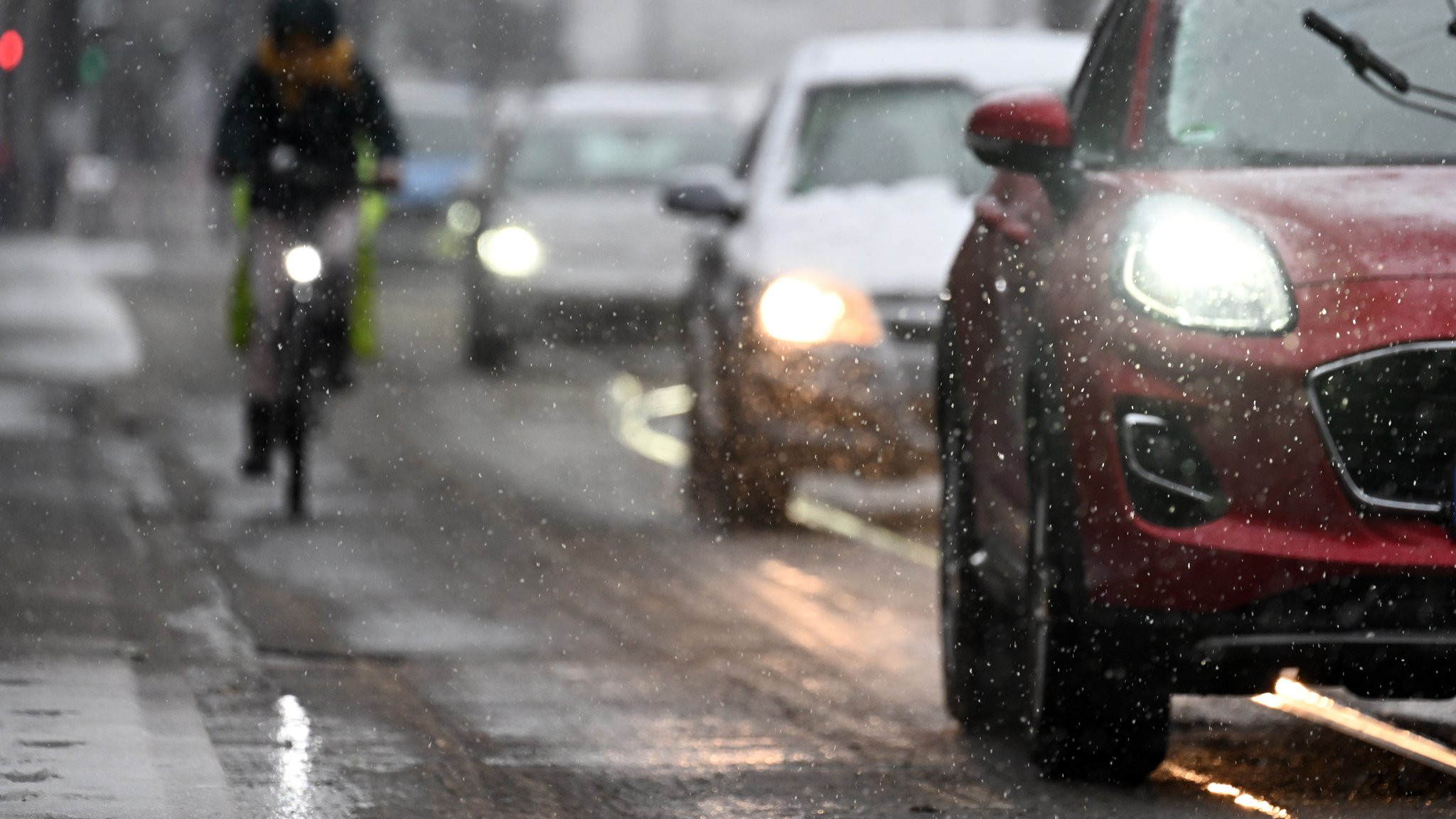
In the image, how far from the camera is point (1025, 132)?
5996mm

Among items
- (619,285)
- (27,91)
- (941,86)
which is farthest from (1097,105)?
(27,91)

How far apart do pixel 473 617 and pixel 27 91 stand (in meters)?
22.0

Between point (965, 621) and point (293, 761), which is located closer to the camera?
point (293, 761)

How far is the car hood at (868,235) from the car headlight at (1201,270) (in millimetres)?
4723

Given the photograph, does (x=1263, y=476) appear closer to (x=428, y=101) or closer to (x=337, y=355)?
(x=337, y=355)

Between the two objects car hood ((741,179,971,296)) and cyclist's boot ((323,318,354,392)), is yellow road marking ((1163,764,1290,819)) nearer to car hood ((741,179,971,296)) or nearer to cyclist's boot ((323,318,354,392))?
car hood ((741,179,971,296))

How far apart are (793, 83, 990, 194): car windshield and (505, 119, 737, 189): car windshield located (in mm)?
7656

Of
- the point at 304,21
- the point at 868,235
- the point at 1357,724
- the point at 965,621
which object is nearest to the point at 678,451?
the point at 304,21

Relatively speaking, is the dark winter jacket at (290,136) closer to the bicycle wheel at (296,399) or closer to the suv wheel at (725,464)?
the bicycle wheel at (296,399)

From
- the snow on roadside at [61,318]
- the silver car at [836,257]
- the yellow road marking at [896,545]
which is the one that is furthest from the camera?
the snow on roadside at [61,318]

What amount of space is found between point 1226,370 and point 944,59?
6.36m

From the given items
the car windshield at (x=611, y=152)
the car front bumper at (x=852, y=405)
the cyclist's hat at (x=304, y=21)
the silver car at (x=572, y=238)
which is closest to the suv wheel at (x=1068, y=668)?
the car front bumper at (x=852, y=405)

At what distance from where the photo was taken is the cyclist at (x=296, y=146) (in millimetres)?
11375

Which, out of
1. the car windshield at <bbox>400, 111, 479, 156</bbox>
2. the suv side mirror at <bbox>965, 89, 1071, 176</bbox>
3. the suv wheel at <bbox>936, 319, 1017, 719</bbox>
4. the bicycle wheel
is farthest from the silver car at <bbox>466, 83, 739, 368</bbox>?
the car windshield at <bbox>400, 111, 479, 156</bbox>
